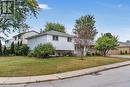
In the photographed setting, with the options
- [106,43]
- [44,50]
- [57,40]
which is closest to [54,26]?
[106,43]

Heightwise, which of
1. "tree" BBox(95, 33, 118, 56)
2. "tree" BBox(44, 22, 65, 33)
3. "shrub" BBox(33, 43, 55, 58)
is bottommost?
"shrub" BBox(33, 43, 55, 58)

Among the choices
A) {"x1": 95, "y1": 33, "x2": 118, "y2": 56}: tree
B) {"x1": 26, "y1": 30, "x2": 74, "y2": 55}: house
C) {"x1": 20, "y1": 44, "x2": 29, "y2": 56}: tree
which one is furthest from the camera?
{"x1": 20, "y1": 44, "x2": 29, "y2": 56}: tree

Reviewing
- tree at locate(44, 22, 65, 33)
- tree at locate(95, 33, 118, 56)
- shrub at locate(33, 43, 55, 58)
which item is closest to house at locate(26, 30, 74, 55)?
shrub at locate(33, 43, 55, 58)

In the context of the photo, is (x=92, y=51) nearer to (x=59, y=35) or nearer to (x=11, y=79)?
(x=59, y=35)

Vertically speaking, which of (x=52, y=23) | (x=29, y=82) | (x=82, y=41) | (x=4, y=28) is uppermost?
(x=52, y=23)

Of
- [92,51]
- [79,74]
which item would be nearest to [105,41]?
[92,51]

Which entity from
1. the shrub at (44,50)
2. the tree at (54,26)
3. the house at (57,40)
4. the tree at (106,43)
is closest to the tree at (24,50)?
the house at (57,40)

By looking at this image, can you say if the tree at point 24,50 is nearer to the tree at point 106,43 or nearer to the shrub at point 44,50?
the shrub at point 44,50

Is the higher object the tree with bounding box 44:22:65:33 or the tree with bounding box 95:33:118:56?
the tree with bounding box 44:22:65:33

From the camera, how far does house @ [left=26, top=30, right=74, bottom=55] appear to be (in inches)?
1613

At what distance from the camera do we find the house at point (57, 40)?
134 ft

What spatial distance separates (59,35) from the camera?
42.1 metres

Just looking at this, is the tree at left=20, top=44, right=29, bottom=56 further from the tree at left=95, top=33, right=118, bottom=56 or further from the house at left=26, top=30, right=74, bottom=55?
the tree at left=95, top=33, right=118, bottom=56

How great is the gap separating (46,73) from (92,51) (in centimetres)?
3100
